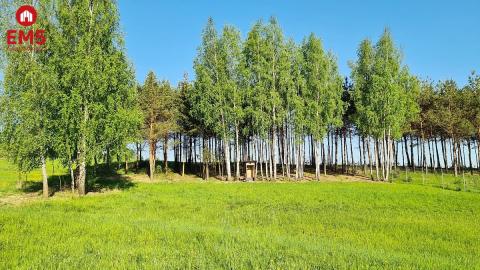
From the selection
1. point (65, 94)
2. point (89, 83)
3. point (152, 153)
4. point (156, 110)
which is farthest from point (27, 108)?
point (152, 153)

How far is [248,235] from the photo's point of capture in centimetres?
1534

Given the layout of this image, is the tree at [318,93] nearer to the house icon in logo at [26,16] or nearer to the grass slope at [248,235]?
the grass slope at [248,235]

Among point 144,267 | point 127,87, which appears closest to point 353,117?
point 127,87

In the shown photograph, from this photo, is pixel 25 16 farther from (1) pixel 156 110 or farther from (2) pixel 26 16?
(1) pixel 156 110

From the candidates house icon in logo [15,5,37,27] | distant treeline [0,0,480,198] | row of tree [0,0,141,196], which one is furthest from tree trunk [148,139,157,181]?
house icon in logo [15,5,37,27]

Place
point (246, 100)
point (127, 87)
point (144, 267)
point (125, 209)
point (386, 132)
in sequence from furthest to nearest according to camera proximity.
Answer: point (386, 132) → point (246, 100) → point (127, 87) → point (125, 209) → point (144, 267)

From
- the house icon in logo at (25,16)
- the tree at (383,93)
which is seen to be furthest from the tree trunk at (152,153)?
the tree at (383,93)

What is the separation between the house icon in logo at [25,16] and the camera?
33375mm

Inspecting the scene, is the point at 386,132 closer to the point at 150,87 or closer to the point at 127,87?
the point at 150,87

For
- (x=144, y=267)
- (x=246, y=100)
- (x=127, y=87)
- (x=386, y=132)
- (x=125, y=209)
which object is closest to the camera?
(x=144, y=267)

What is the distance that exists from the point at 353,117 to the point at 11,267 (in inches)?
2179

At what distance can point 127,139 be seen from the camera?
34.0 meters
